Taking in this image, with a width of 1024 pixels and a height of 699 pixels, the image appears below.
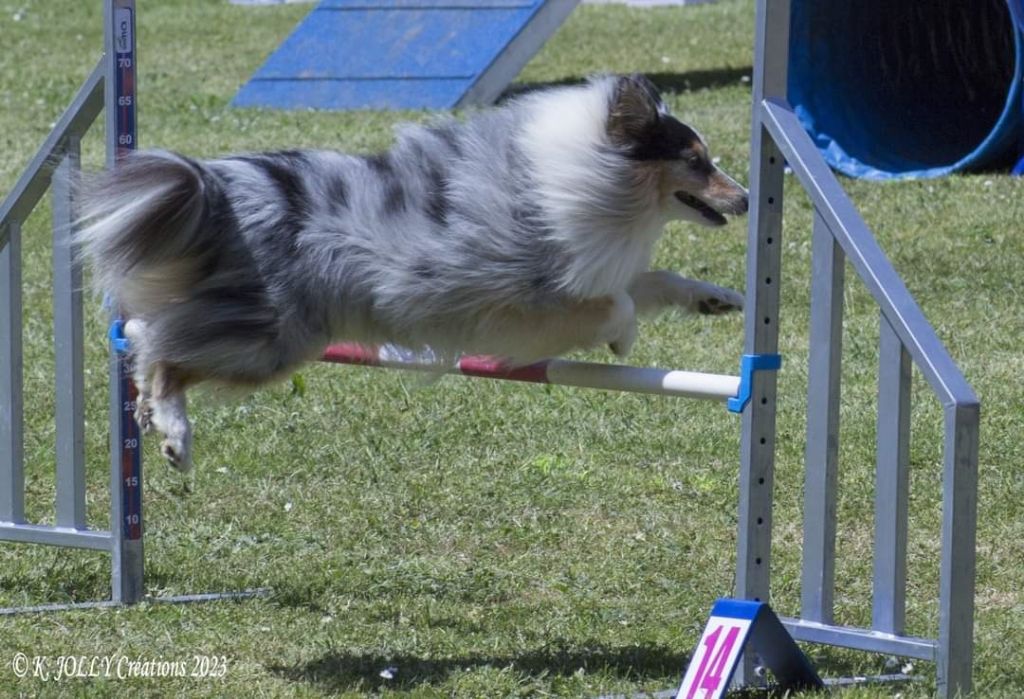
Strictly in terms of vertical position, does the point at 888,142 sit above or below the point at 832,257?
above

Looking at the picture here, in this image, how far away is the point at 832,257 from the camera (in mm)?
3812

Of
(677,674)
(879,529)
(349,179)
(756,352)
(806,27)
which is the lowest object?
(677,674)

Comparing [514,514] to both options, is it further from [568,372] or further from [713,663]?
[713,663]

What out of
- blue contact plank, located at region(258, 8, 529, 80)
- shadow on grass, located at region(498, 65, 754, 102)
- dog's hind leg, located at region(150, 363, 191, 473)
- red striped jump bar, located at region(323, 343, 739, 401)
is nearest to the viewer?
red striped jump bar, located at region(323, 343, 739, 401)

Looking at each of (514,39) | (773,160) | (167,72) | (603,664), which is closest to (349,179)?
(773,160)

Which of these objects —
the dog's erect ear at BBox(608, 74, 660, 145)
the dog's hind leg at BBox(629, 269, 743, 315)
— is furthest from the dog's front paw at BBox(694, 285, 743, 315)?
the dog's erect ear at BBox(608, 74, 660, 145)

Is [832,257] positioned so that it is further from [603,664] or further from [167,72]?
[167,72]

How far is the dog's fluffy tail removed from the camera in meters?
4.23

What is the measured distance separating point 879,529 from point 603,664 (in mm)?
934

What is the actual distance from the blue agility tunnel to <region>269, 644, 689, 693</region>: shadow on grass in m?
6.37

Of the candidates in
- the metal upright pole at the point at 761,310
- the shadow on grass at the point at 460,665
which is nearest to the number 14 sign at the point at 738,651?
the metal upright pole at the point at 761,310

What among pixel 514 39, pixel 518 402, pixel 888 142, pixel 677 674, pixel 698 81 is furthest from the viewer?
pixel 698 81

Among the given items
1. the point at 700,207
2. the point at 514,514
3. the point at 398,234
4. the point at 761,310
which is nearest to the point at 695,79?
the point at 514,514

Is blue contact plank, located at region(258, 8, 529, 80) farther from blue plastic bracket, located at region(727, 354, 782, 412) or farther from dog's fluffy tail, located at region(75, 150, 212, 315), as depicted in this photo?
blue plastic bracket, located at region(727, 354, 782, 412)
